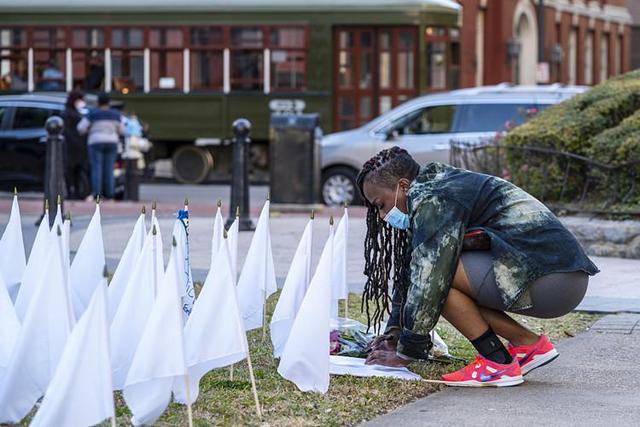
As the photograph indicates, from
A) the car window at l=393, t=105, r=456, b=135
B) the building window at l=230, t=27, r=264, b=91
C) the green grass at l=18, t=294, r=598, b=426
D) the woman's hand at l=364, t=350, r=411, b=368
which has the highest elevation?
the building window at l=230, t=27, r=264, b=91

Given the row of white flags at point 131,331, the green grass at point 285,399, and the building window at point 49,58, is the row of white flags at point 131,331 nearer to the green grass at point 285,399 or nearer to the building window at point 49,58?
the green grass at point 285,399

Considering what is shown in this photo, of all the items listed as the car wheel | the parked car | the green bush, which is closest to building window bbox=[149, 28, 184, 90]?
the parked car

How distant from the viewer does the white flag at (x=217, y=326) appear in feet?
19.5

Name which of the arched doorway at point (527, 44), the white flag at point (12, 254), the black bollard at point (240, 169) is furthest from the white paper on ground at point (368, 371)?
the arched doorway at point (527, 44)

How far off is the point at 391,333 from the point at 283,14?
61.3 feet

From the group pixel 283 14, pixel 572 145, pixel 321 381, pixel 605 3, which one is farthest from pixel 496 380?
pixel 605 3

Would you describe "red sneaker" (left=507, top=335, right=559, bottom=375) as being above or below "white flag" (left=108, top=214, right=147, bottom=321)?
below

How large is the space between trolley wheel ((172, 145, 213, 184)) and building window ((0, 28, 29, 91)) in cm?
315

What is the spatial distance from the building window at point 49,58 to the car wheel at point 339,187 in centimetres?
823

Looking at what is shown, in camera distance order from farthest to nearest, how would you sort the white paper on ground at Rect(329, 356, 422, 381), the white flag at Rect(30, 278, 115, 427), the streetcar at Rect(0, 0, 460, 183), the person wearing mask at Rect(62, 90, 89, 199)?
the streetcar at Rect(0, 0, 460, 183) → the person wearing mask at Rect(62, 90, 89, 199) → the white paper on ground at Rect(329, 356, 422, 381) → the white flag at Rect(30, 278, 115, 427)

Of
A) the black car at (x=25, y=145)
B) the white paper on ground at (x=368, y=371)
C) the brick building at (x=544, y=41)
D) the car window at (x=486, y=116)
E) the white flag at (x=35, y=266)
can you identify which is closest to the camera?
the white flag at (x=35, y=266)

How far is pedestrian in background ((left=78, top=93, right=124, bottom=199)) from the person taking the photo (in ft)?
63.9

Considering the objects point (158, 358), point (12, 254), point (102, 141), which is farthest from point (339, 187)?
point (158, 358)

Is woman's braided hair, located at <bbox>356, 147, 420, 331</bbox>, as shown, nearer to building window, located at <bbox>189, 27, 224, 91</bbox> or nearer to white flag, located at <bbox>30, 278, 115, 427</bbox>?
white flag, located at <bbox>30, 278, 115, 427</bbox>
